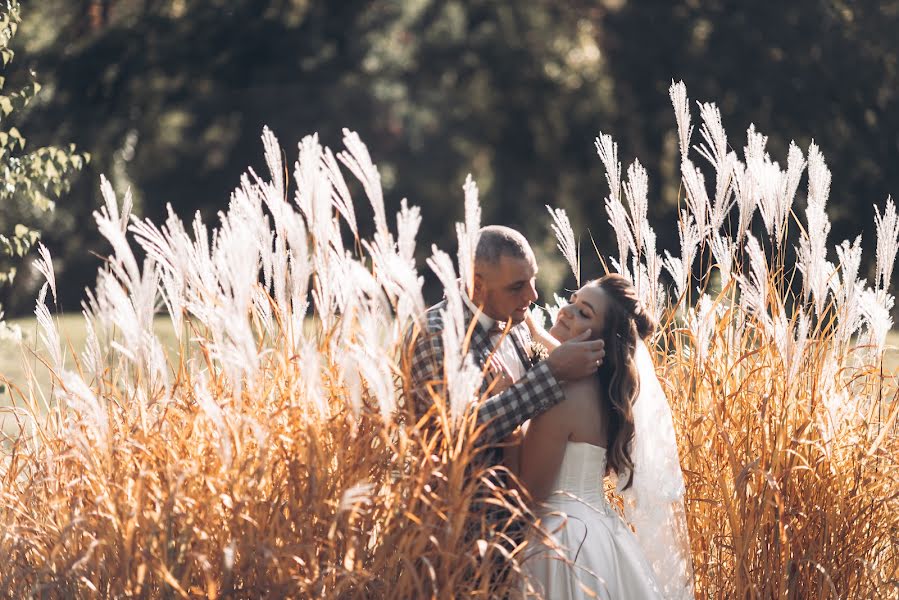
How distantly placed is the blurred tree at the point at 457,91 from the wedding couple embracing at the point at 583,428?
11.5 m

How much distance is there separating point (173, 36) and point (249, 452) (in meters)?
16.3

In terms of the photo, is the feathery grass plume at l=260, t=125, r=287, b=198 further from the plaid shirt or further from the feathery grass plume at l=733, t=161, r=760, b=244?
the feathery grass plume at l=733, t=161, r=760, b=244

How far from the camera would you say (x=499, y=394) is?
3.08 meters

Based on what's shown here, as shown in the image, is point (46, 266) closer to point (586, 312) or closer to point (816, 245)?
point (586, 312)

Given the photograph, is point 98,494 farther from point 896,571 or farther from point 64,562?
point 896,571

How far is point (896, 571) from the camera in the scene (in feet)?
12.5

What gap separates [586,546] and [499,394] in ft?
1.88

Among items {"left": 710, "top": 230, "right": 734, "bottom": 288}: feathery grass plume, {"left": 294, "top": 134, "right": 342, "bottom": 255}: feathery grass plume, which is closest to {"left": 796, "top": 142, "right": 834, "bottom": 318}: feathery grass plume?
{"left": 710, "top": 230, "right": 734, "bottom": 288}: feathery grass plume

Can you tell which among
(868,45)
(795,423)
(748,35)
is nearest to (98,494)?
(795,423)

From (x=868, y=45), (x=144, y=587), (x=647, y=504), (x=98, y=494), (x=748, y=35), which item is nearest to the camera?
(x=144, y=587)

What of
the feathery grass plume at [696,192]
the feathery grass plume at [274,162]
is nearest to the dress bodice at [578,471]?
the feathery grass plume at [696,192]

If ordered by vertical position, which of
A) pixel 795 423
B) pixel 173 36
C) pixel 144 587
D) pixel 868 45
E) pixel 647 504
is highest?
pixel 173 36

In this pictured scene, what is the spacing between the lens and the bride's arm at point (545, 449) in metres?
3.26

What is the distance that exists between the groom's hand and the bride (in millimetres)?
131
